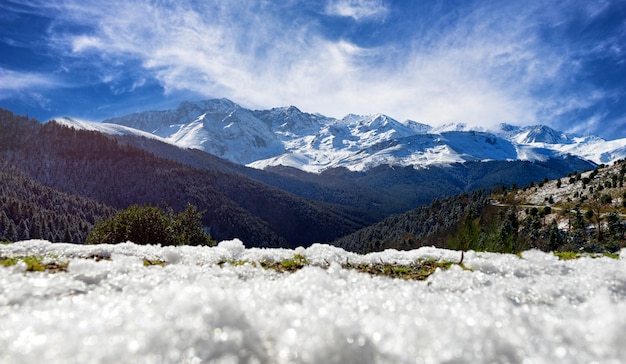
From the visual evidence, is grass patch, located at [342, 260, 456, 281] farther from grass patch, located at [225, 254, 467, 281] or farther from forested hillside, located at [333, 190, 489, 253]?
forested hillside, located at [333, 190, 489, 253]

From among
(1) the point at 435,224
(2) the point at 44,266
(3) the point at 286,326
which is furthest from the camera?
(1) the point at 435,224

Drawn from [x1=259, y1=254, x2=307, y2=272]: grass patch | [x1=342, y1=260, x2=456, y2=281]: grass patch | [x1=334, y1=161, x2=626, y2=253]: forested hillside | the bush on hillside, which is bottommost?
the bush on hillside

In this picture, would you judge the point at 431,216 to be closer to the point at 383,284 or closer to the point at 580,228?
the point at 580,228

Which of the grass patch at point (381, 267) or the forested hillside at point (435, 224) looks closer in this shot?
the grass patch at point (381, 267)

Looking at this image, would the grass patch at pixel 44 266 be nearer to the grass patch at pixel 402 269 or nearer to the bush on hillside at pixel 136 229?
the grass patch at pixel 402 269

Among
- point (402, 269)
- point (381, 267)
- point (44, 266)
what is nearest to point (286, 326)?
point (44, 266)

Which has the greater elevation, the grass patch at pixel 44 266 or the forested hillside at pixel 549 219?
the forested hillside at pixel 549 219

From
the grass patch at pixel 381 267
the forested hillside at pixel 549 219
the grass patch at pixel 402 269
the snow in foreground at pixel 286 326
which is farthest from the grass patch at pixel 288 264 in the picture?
the forested hillside at pixel 549 219

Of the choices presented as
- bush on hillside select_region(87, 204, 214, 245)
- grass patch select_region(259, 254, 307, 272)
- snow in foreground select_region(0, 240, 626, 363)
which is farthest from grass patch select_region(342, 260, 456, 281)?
A: bush on hillside select_region(87, 204, 214, 245)

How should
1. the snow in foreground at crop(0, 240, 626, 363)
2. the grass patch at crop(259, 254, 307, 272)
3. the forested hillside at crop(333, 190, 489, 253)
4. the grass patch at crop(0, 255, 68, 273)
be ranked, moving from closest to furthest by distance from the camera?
the snow in foreground at crop(0, 240, 626, 363), the grass patch at crop(0, 255, 68, 273), the grass patch at crop(259, 254, 307, 272), the forested hillside at crop(333, 190, 489, 253)

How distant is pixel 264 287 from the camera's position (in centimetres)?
652

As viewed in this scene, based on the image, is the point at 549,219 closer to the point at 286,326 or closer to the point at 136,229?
the point at 136,229

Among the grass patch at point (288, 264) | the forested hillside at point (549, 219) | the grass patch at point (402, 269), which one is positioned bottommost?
the grass patch at point (288, 264)

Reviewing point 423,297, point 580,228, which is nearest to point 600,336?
point 423,297
